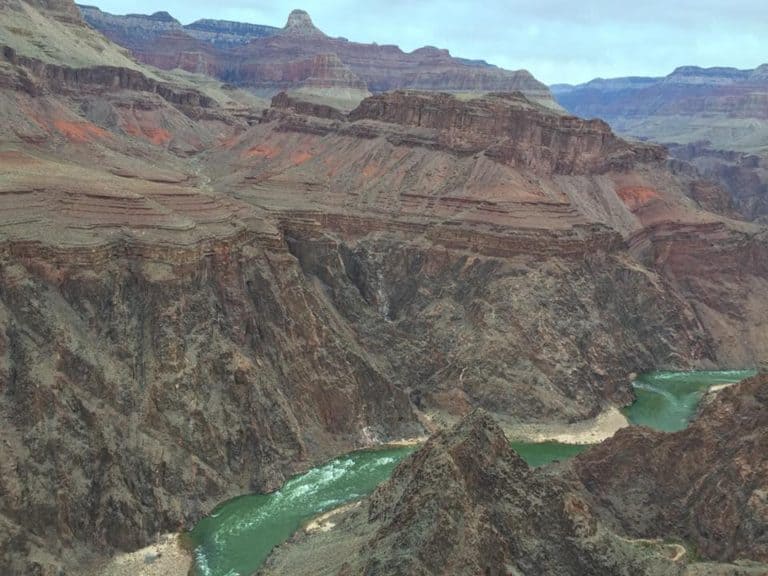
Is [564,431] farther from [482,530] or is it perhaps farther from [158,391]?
[482,530]

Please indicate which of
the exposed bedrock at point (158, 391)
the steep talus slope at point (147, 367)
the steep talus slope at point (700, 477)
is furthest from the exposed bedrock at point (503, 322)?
the steep talus slope at point (700, 477)

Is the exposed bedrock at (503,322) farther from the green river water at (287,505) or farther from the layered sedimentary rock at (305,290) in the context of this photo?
the green river water at (287,505)

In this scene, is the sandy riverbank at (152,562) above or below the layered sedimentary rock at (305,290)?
below

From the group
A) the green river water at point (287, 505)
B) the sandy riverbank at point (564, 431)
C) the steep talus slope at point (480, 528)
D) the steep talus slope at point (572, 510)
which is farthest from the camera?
the sandy riverbank at point (564, 431)

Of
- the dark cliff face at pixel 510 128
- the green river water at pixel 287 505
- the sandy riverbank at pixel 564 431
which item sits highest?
the dark cliff face at pixel 510 128

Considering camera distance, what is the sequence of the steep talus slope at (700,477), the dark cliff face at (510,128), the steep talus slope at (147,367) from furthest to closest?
Result: the dark cliff face at (510,128)
the steep talus slope at (147,367)
the steep talus slope at (700,477)

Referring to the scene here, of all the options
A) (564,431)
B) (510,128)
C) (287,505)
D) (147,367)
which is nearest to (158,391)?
(147,367)

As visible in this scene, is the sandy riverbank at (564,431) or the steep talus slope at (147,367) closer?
the steep talus slope at (147,367)

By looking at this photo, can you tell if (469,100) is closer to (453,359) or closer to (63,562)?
(453,359)
